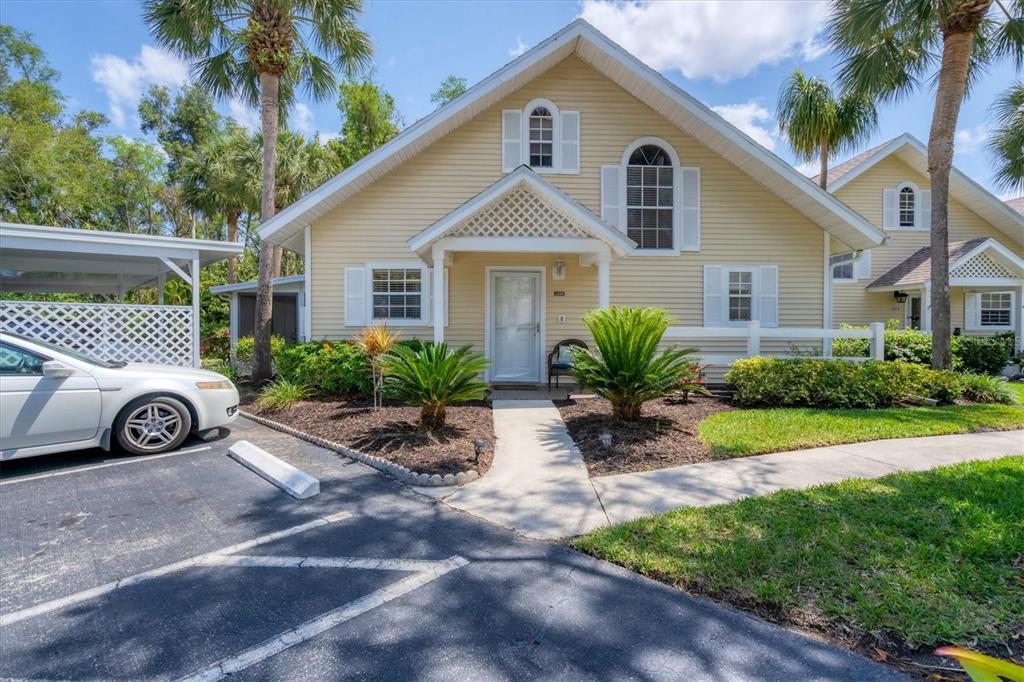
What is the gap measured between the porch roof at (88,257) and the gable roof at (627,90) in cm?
150

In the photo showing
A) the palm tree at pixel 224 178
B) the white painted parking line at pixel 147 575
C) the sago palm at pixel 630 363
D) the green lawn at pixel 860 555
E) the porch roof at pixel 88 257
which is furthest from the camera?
the palm tree at pixel 224 178

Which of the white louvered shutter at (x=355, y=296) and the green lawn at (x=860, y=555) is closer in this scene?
the green lawn at (x=860, y=555)

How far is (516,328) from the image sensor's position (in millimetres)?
10703

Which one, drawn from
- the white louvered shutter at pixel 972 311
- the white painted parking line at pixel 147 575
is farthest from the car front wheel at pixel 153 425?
the white louvered shutter at pixel 972 311

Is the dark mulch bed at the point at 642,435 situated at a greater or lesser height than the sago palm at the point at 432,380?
lesser

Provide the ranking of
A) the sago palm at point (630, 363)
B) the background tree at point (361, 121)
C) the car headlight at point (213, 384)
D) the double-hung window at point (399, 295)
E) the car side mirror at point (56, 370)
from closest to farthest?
1. the car side mirror at point (56, 370)
2. the car headlight at point (213, 384)
3. the sago palm at point (630, 363)
4. the double-hung window at point (399, 295)
5. the background tree at point (361, 121)

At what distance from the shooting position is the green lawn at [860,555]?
2625 mm

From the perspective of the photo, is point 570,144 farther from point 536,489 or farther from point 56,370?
point 56,370

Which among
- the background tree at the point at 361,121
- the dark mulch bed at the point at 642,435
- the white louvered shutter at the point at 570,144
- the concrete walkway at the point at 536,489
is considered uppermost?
the background tree at the point at 361,121

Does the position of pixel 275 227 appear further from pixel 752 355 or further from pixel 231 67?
pixel 752 355

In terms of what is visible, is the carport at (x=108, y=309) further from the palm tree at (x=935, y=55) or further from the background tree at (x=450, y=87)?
the background tree at (x=450, y=87)

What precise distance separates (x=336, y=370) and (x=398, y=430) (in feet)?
9.91

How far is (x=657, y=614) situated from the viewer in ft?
8.89

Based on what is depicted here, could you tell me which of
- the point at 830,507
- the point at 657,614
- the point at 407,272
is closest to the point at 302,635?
the point at 657,614
